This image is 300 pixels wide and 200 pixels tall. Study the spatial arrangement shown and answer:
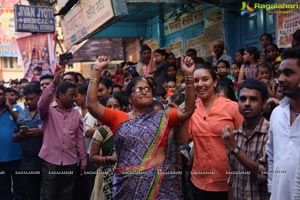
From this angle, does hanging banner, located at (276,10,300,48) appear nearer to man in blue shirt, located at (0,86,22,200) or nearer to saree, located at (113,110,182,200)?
saree, located at (113,110,182,200)

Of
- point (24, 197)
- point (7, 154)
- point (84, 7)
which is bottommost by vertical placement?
point (24, 197)

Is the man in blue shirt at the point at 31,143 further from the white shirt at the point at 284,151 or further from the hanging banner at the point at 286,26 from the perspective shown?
the hanging banner at the point at 286,26

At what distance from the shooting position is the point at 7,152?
567cm

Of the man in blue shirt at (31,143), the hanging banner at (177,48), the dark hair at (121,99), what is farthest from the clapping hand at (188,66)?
the hanging banner at (177,48)

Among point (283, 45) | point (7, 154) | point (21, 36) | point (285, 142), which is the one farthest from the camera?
point (21, 36)

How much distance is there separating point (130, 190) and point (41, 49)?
9.61 meters

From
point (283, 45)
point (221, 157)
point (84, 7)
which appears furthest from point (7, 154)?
point (283, 45)

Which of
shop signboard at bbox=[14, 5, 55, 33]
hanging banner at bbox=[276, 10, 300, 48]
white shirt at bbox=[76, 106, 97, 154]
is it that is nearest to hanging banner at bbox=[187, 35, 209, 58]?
hanging banner at bbox=[276, 10, 300, 48]

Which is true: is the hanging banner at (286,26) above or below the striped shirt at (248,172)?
above

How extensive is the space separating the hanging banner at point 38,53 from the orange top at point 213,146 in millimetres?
8670

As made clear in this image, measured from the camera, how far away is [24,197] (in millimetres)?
5367

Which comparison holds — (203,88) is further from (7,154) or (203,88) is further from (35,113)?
(7,154)

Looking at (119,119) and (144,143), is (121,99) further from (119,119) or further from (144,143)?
(144,143)

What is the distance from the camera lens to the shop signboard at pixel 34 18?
11008 mm
